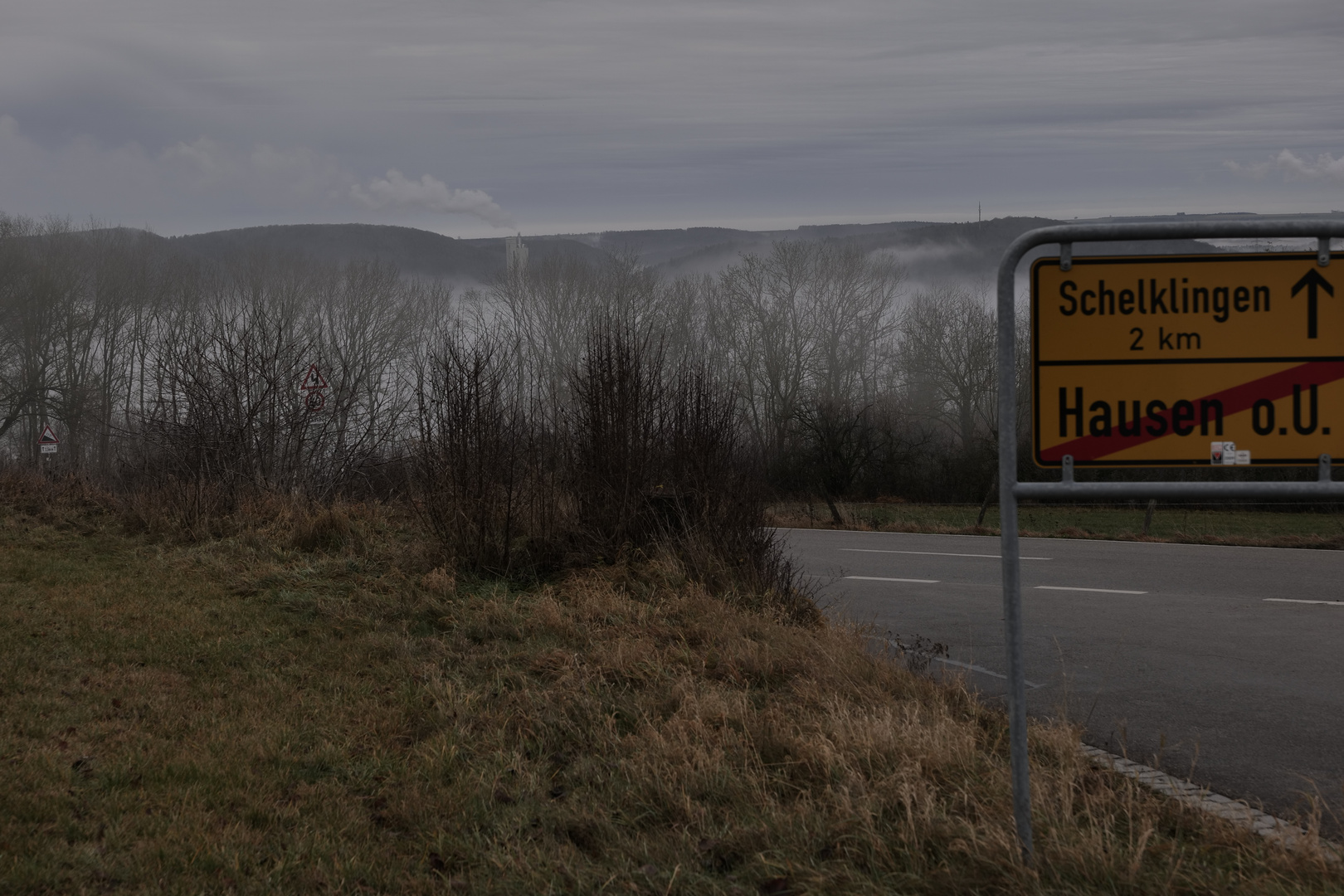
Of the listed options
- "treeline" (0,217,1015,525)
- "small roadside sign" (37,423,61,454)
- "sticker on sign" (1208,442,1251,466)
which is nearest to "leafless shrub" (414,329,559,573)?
"sticker on sign" (1208,442,1251,466)

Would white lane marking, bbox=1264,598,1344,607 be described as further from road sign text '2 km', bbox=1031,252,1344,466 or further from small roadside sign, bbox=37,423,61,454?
small roadside sign, bbox=37,423,61,454

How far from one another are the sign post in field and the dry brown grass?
0.68 meters

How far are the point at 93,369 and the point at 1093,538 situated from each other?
5356cm

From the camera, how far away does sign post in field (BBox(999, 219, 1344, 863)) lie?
11.9 ft

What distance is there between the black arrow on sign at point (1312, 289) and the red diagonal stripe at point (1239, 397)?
0.12 metres

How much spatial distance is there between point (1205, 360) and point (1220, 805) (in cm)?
215

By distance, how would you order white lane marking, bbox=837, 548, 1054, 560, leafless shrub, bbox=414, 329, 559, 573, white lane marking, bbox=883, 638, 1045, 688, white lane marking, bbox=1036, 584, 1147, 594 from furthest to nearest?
white lane marking, bbox=837, 548, 1054, 560 → white lane marking, bbox=1036, 584, 1147, 594 → leafless shrub, bbox=414, 329, 559, 573 → white lane marking, bbox=883, 638, 1045, 688

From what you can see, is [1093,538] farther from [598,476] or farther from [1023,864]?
[1023,864]

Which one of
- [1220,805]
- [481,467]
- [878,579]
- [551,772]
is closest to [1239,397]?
[1220,805]

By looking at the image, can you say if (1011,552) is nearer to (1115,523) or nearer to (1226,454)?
(1226,454)

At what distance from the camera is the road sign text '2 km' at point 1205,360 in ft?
11.9

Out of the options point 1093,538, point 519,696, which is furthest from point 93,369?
point 519,696

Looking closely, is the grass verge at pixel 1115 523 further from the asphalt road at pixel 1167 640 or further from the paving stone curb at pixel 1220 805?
the paving stone curb at pixel 1220 805

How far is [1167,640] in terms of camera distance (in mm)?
9164
